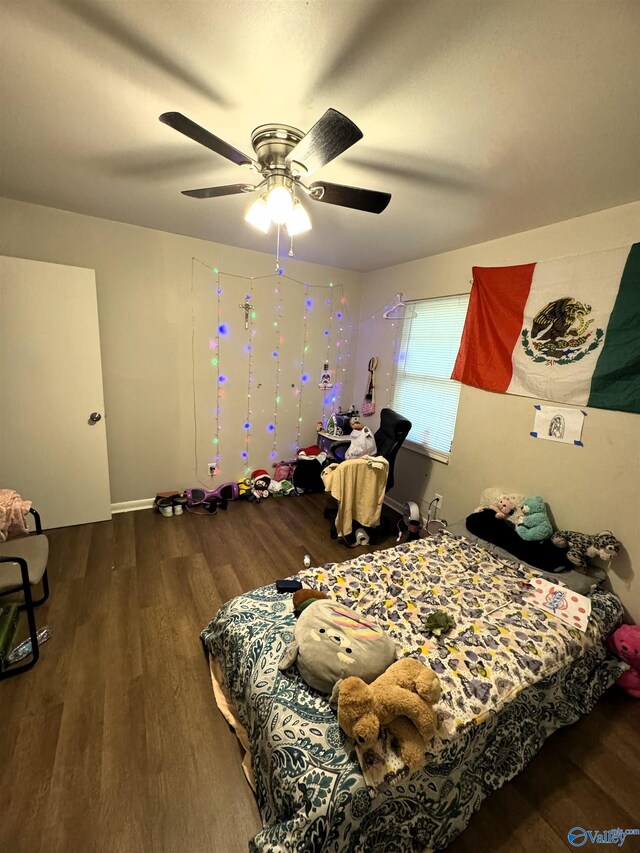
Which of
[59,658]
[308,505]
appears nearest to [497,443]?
[308,505]

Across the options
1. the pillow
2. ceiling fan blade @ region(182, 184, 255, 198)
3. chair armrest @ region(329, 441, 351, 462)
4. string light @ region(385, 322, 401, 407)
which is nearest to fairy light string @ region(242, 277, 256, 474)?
chair armrest @ region(329, 441, 351, 462)

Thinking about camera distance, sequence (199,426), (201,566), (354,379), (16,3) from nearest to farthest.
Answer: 1. (16,3)
2. (201,566)
3. (199,426)
4. (354,379)

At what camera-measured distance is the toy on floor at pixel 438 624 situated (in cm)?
144

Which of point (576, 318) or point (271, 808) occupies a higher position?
point (576, 318)

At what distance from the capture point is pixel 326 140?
1084mm

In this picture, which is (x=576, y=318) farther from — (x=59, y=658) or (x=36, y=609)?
(x=36, y=609)

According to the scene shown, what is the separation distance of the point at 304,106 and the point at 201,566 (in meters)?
2.68

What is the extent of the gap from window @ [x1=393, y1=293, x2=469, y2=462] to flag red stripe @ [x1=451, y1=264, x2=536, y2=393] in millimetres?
182

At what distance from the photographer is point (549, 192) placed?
1725 millimetres

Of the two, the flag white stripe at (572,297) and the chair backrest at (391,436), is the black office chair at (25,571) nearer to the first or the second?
the chair backrest at (391,436)

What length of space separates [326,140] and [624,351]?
6.33ft

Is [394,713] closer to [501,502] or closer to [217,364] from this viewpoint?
[501,502]

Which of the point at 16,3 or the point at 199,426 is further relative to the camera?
the point at 199,426

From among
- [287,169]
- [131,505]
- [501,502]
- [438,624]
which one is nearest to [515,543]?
[501,502]
